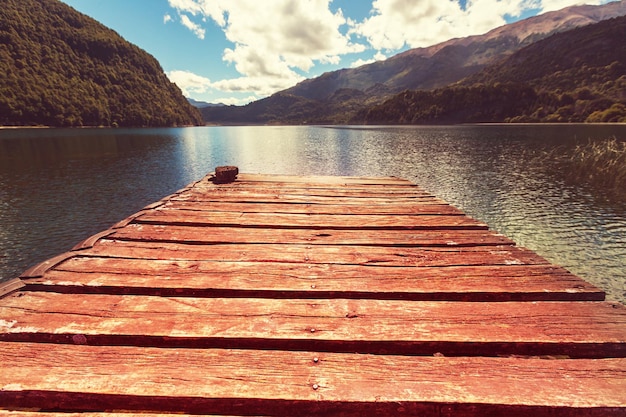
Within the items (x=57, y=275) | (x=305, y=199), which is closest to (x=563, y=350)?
(x=57, y=275)

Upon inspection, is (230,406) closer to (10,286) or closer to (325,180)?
(10,286)

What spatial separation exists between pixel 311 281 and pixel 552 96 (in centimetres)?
18763

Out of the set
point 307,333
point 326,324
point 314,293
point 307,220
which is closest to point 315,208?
point 307,220

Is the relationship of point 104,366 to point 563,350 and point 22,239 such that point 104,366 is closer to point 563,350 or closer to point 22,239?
point 563,350

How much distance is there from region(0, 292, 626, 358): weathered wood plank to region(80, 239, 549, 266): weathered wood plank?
0.97 meters

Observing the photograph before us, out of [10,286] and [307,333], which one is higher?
[10,286]

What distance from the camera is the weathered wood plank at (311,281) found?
3.06 metres

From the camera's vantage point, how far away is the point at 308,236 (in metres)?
4.88

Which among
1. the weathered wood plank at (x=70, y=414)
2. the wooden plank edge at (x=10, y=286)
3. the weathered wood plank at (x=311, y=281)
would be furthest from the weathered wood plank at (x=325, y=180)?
the weathered wood plank at (x=70, y=414)

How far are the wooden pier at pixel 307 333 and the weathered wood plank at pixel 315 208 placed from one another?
75.9 inches

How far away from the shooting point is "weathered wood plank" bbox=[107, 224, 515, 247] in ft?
15.0

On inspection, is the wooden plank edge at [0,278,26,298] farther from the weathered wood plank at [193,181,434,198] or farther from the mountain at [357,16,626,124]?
the mountain at [357,16,626,124]

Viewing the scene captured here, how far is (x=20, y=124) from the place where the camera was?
137 meters

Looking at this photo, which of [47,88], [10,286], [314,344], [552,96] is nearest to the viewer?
[314,344]
